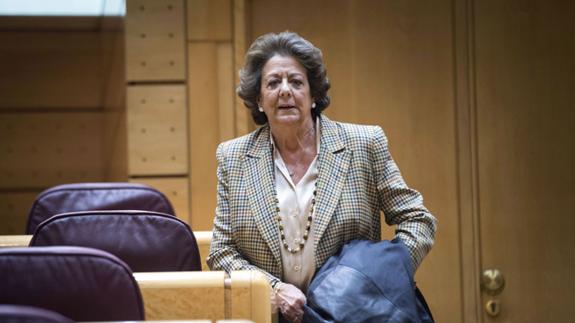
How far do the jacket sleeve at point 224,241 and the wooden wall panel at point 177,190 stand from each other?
1513 millimetres

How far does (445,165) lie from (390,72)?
1.65 feet

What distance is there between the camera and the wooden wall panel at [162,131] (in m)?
4.07

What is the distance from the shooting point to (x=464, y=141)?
416 centimetres

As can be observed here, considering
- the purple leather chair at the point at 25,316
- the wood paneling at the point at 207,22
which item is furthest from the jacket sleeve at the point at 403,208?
the wood paneling at the point at 207,22

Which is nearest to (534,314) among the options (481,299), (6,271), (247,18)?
(481,299)

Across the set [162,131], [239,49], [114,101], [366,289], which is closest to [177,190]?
[162,131]

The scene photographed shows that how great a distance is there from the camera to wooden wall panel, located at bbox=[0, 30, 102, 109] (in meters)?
6.02

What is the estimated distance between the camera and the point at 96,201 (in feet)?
9.83

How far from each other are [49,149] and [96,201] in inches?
135

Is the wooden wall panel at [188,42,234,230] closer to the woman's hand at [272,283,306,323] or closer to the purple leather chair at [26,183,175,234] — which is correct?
the purple leather chair at [26,183,175,234]

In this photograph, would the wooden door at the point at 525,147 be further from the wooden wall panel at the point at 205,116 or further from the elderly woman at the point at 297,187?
the elderly woman at the point at 297,187

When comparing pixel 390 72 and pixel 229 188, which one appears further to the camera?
pixel 390 72

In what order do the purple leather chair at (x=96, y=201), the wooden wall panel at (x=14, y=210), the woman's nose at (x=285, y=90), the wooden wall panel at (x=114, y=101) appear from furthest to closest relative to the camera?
the wooden wall panel at (x=14, y=210), the wooden wall panel at (x=114, y=101), the purple leather chair at (x=96, y=201), the woman's nose at (x=285, y=90)

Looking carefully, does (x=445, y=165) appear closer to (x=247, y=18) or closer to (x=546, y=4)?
(x=546, y=4)
